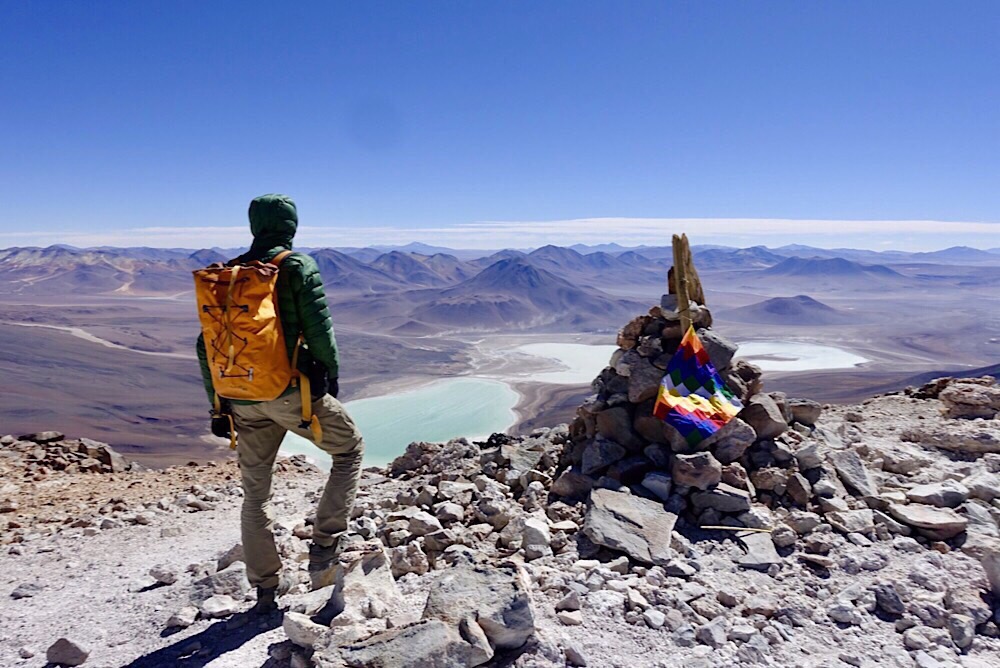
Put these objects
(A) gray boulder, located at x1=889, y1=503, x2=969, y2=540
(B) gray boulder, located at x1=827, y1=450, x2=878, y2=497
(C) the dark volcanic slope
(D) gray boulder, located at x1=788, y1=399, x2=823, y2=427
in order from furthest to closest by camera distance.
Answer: (C) the dark volcanic slope
(D) gray boulder, located at x1=788, y1=399, x2=823, y2=427
(B) gray boulder, located at x1=827, y1=450, x2=878, y2=497
(A) gray boulder, located at x1=889, y1=503, x2=969, y2=540

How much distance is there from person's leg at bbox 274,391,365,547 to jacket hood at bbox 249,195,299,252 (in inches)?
30.6

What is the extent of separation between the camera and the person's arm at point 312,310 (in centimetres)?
259

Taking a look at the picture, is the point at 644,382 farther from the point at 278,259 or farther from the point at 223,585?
the point at 223,585

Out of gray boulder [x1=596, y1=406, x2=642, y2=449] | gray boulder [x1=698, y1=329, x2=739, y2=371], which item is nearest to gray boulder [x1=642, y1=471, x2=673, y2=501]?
gray boulder [x1=596, y1=406, x2=642, y2=449]

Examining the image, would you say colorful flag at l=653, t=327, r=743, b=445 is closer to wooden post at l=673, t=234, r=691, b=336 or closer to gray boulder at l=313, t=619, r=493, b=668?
wooden post at l=673, t=234, r=691, b=336

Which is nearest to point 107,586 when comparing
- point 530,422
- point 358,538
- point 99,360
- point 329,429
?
point 358,538

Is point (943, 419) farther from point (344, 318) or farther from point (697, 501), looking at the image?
point (344, 318)

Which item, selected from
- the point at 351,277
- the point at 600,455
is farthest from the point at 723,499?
the point at 351,277

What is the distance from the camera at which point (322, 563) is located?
9.79 feet

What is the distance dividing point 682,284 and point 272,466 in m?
3.39

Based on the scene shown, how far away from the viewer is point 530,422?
4444cm

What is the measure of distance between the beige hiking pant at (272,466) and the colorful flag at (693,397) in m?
2.28

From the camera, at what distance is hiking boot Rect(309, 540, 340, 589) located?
2918mm

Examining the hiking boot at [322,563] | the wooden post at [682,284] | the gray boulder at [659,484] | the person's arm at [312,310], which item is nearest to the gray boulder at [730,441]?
the gray boulder at [659,484]
